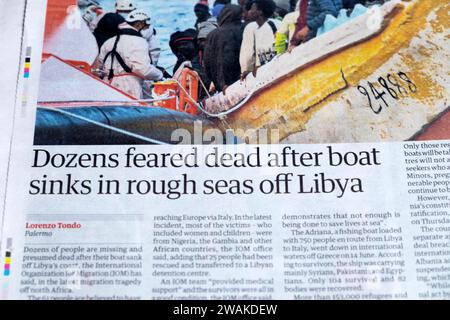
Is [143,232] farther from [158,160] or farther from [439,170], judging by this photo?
[439,170]

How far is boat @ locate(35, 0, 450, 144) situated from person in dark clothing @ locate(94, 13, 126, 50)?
0.02 m

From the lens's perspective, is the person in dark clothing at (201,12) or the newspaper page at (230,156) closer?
the newspaper page at (230,156)

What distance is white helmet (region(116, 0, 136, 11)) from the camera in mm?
980

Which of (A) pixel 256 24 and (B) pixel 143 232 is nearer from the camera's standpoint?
(B) pixel 143 232

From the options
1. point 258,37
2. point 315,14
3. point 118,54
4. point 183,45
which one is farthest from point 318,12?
point 118,54

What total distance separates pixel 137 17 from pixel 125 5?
0.03 m

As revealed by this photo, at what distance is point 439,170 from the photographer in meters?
0.88

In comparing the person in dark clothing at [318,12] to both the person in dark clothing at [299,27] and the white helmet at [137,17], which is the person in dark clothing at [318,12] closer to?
the person in dark clothing at [299,27]

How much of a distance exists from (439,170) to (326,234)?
0.21 metres

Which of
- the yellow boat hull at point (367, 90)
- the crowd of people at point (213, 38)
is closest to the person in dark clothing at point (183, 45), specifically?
the crowd of people at point (213, 38)

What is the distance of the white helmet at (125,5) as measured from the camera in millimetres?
980
